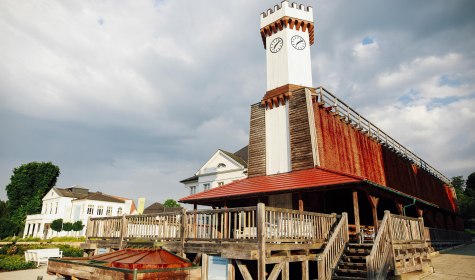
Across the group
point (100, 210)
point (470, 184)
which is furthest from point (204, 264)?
point (470, 184)

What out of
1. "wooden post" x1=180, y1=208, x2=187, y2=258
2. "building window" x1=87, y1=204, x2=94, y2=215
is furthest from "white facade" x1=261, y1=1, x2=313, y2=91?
→ "building window" x1=87, y1=204, x2=94, y2=215

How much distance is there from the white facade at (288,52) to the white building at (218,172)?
621 inches

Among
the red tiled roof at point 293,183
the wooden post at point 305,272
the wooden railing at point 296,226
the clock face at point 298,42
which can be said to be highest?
the clock face at point 298,42

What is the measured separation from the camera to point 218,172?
37.9 m

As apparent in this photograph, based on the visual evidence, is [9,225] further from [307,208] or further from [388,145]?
[388,145]

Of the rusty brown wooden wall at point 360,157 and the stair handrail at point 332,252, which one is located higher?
the rusty brown wooden wall at point 360,157

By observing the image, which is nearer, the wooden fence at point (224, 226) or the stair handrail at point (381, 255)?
the stair handrail at point (381, 255)

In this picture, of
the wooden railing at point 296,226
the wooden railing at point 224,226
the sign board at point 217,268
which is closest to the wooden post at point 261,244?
the wooden railing at point 224,226

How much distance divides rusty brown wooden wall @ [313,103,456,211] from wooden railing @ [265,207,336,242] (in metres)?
5.83

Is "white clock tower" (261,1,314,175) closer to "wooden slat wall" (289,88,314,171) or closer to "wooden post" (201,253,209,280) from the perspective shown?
"wooden slat wall" (289,88,314,171)

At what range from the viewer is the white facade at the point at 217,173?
36250mm

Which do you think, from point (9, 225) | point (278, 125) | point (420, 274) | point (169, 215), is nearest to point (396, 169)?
point (278, 125)

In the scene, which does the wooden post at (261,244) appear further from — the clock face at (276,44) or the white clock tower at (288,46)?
the clock face at (276,44)

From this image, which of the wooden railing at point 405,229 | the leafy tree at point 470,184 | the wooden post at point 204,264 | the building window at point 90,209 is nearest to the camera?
the wooden post at point 204,264
